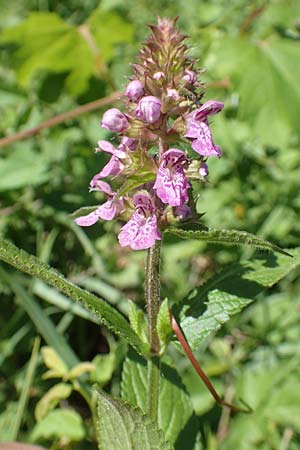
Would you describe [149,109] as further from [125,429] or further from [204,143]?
[125,429]

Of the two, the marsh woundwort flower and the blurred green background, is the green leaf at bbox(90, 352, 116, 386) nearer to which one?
the blurred green background

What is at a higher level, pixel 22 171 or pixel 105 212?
pixel 22 171

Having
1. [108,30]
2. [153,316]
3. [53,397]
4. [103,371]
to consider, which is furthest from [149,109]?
[108,30]

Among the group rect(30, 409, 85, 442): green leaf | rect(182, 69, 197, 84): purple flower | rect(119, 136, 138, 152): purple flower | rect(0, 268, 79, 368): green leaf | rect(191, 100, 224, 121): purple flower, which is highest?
rect(182, 69, 197, 84): purple flower

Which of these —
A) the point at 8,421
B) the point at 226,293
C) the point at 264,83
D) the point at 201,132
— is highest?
the point at 264,83

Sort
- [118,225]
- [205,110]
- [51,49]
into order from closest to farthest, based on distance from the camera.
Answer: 1. [205,110]
2. [118,225]
3. [51,49]

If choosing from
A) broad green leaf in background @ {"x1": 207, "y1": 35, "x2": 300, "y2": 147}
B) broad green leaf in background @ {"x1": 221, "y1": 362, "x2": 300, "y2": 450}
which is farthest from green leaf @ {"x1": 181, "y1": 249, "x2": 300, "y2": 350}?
broad green leaf in background @ {"x1": 207, "y1": 35, "x2": 300, "y2": 147}
